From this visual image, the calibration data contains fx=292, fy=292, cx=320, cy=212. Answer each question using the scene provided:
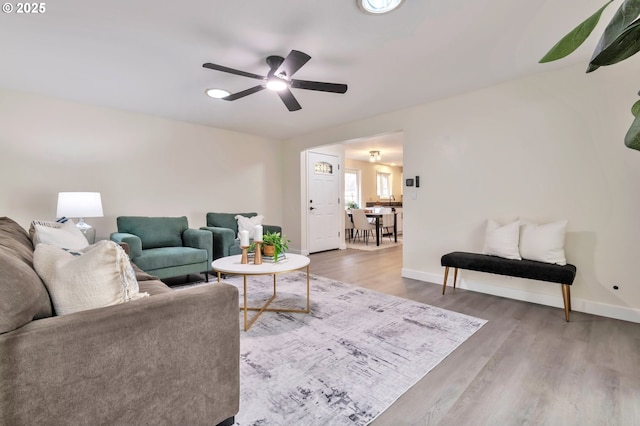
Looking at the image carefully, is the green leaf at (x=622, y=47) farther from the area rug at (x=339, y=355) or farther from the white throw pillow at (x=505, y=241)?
the white throw pillow at (x=505, y=241)

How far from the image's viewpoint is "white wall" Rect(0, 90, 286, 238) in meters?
3.29

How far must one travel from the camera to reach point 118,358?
101 centimetres

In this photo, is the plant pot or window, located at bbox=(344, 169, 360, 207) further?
window, located at bbox=(344, 169, 360, 207)

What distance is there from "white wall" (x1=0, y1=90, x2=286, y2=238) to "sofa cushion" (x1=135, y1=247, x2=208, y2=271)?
3.52ft

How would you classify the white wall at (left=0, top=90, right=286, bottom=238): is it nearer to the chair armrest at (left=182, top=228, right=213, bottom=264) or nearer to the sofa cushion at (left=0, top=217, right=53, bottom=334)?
the chair armrest at (left=182, top=228, right=213, bottom=264)

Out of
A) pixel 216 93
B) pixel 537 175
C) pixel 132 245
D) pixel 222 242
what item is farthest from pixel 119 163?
pixel 537 175

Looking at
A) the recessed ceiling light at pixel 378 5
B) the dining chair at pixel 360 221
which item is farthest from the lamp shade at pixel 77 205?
the dining chair at pixel 360 221

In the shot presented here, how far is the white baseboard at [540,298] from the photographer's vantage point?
99.0 inches

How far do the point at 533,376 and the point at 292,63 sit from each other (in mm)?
2595

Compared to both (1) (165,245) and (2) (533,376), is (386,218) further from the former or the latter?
(2) (533,376)

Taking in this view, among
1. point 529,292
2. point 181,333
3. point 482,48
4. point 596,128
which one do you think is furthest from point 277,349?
point 596,128

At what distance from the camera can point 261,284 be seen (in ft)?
11.8

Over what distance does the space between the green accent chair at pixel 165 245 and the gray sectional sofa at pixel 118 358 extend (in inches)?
76.9

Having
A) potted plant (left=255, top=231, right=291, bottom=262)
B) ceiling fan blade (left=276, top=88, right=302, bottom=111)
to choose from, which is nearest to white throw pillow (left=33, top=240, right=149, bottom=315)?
potted plant (left=255, top=231, right=291, bottom=262)
